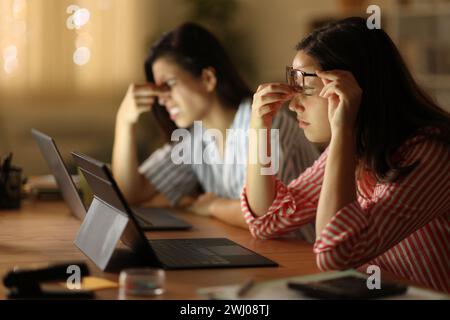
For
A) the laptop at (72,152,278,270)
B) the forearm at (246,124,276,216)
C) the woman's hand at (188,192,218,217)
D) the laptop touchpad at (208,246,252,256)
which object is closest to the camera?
the laptop at (72,152,278,270)

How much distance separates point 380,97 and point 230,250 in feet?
1.43

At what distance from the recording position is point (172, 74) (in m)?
2.54

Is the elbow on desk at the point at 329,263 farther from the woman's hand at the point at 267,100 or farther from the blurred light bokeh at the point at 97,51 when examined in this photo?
the blurred light bokeh at the point at 97,51

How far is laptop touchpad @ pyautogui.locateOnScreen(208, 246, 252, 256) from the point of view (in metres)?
1.64

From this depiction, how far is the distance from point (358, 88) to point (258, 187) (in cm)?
46

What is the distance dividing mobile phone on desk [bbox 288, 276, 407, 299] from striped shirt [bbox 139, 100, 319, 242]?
2.86 feet

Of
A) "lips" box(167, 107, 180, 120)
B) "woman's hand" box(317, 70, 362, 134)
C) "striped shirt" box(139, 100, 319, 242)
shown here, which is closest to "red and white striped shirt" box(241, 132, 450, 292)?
"woman's hand" box(317, 70, 362, 134)

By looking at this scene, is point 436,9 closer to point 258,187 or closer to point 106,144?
point 106,144

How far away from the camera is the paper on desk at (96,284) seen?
4.28 ft

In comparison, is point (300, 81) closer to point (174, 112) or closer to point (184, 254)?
point (184, 254)

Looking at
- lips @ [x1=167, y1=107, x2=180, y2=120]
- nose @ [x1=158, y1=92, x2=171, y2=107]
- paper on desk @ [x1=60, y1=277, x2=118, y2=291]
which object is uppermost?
nose @ [x1=158, y1=92, x2=171, y2=107]

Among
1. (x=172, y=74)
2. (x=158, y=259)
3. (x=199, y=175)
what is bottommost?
(x=199, y=175)

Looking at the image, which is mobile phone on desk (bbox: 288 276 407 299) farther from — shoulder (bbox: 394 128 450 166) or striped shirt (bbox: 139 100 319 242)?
striped shirt (bbox: 139 100 319 242)

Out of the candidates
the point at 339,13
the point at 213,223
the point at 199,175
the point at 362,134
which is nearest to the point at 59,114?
the point at 339,13
